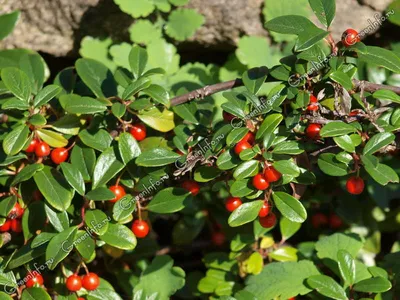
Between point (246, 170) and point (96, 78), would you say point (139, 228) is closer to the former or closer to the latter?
point (246, 170)

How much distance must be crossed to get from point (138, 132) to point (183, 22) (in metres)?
0.79

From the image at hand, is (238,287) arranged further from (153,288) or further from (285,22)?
(285,22)

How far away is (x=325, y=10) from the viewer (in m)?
1.96

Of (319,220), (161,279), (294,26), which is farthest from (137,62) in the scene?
(319,220)

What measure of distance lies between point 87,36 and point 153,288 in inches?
43.4

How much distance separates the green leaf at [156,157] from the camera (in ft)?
6.35

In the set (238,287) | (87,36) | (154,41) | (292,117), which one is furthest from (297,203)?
(87,36)

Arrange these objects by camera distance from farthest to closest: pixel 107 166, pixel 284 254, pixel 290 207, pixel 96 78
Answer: pixel 284 254 < pixel 96 78 < pixel 107 166 < pixel 290 207

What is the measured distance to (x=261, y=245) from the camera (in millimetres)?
A: 2422

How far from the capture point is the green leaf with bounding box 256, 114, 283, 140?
187cm

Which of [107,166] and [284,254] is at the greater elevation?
[107,166]

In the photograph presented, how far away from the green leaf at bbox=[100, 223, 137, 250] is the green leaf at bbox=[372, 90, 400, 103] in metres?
0.81

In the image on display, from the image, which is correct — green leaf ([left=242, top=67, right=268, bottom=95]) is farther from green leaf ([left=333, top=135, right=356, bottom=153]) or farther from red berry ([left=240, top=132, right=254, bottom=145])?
green leaf ([left=333, top=135, right=356, bottom=153])

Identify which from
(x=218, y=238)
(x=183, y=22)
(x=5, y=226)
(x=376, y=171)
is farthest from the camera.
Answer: (x=183, y=22)
